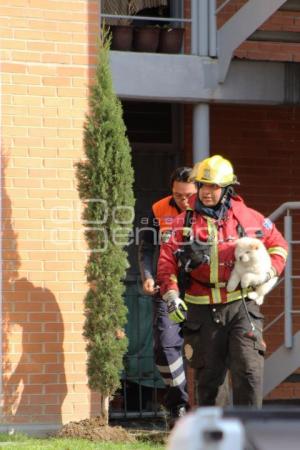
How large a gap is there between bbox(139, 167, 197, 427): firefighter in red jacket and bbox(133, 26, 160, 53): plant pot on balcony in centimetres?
197

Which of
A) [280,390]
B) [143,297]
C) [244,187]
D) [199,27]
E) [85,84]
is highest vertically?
[199,27]

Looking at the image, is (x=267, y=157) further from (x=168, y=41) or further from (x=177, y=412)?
(x=177, y=412)

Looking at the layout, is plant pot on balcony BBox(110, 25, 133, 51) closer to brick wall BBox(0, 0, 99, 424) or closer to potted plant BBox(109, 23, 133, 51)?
potted plant BBox(109, 23, 133, 51)

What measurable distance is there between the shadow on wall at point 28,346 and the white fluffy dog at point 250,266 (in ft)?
7.39

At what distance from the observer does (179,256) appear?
634 cm

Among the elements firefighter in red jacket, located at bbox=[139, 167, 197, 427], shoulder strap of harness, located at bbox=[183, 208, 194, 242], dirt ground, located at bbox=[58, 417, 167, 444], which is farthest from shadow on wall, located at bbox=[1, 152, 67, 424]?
shoulder strap of harness, located at bbox=[183, 208, 194, 242]

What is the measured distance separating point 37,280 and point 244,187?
3.11m

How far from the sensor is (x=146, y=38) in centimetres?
919

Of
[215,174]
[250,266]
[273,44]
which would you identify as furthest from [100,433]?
[273,44]

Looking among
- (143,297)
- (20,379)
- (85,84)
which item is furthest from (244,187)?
(20,379)

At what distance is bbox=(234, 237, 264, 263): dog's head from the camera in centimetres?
611

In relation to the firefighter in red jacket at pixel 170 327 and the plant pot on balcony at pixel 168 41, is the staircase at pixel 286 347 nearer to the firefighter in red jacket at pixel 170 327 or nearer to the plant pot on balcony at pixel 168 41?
the firefighter in red jacket at pixel 170 327

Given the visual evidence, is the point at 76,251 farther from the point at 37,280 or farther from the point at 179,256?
the point at 179,256

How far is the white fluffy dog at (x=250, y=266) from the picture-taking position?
20.1ft
